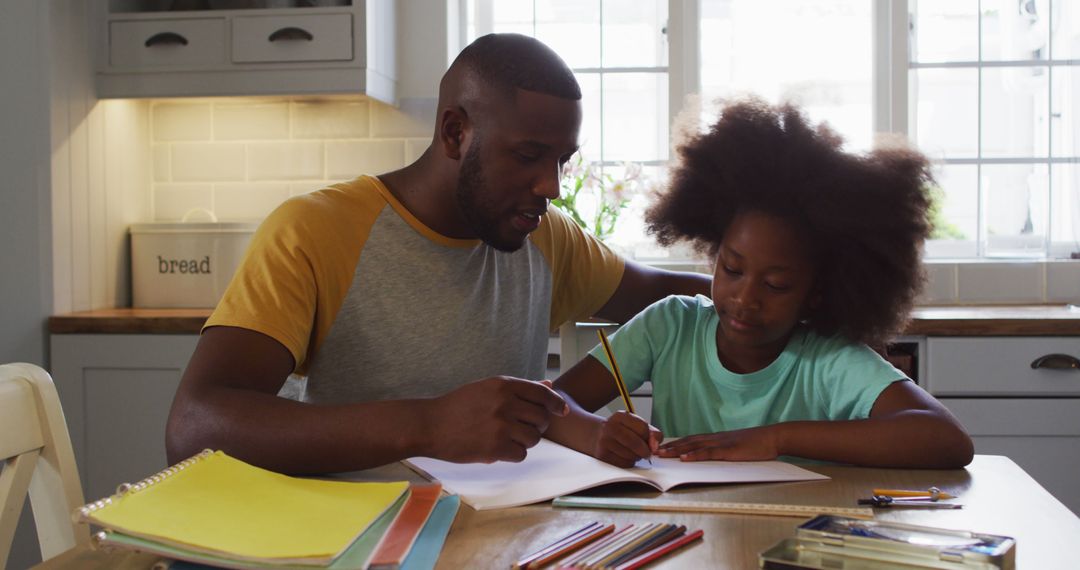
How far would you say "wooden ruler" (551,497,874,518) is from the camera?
1.04 meters

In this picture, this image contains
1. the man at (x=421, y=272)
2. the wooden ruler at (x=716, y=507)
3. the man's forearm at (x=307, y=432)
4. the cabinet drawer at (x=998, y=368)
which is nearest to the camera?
the wooden ruler at (x=716, y=507)

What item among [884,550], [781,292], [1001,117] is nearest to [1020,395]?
[1001,117]

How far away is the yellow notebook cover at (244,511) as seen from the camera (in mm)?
831

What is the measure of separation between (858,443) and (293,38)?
87.0 inches

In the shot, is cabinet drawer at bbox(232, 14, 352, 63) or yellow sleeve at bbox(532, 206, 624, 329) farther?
cabinet drawer at bbox(232, 14, 352, 63)

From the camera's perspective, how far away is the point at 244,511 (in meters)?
0.93

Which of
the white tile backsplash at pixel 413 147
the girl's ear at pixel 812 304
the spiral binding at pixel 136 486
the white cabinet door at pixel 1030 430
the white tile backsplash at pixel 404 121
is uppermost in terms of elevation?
the white tile backsplash at pixel 404 121

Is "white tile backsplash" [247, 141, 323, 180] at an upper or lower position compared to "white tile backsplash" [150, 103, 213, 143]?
lower

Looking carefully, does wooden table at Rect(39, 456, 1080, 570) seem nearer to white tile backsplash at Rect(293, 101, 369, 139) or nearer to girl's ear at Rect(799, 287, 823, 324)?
girl's ear at Rect(799, 287, 823, 324)

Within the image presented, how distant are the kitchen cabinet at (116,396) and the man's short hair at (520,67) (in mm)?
1535

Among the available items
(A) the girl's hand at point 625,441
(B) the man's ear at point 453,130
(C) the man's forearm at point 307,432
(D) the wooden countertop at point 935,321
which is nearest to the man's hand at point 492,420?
(C) the man's forearm at point 307,432

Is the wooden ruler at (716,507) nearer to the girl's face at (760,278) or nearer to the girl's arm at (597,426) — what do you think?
the girl's arm at (597,426)

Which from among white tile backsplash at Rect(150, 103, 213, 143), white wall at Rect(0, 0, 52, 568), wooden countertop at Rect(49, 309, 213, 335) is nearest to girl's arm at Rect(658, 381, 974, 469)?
wooden countertop at Rect(49, 309, 213, 335)

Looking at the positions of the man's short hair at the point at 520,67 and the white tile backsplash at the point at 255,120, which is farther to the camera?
the white tile backsplash at the point at 255,120
